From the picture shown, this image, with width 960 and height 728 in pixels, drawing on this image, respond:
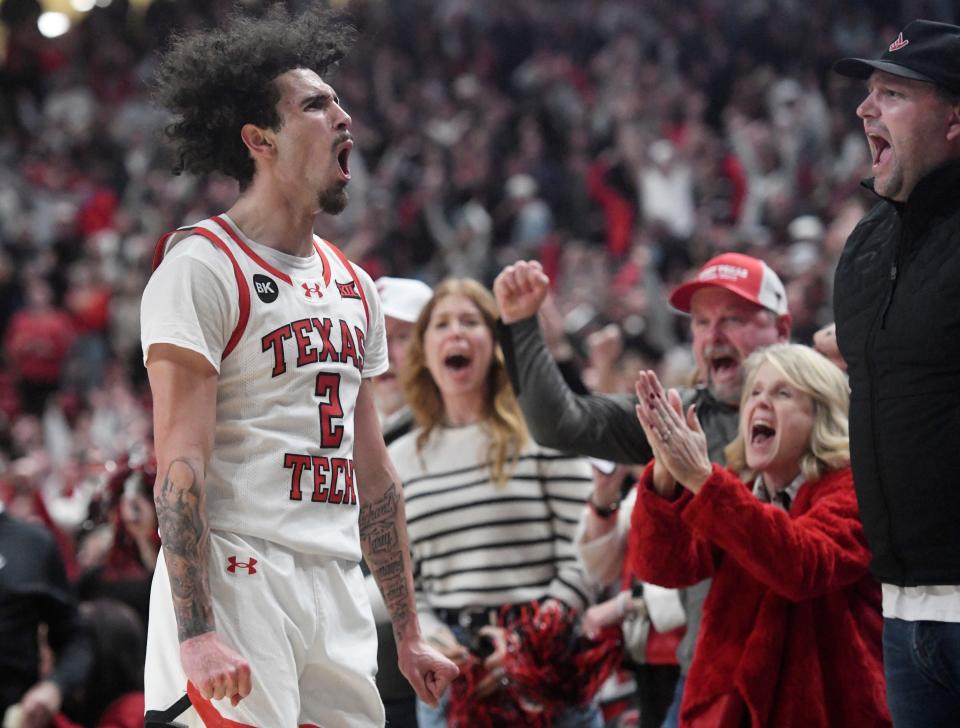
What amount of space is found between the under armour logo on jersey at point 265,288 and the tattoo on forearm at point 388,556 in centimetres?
65

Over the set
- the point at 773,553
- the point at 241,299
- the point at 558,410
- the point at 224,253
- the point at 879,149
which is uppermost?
the point at 879,149

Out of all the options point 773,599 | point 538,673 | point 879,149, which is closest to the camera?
point 879,149

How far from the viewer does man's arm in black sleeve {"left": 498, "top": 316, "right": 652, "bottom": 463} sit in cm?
391

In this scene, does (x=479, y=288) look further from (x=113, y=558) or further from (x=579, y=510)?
(x=113, y=558)

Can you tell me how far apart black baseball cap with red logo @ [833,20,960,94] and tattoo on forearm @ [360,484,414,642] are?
5.06 ft

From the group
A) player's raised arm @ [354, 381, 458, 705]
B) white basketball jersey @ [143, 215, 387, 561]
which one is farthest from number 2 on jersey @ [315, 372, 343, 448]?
player's raised arm @ [354, 381, 458, 705]

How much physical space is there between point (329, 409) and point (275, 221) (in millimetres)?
443

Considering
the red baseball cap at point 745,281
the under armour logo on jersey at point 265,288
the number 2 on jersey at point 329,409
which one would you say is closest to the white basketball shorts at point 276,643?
the number 2 on jersey at point 329,409

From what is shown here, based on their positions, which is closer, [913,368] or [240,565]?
[240,565]

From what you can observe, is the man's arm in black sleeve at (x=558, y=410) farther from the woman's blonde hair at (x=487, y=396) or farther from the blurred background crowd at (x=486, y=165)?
the blurred background crowd at (x=486, y=165)

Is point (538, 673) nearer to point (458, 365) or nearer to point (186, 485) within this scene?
point (458, 365)

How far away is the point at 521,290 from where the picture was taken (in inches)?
156

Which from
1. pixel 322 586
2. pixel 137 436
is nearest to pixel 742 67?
pixel 137 436

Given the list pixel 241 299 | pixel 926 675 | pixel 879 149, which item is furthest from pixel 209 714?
pixel 879 149
